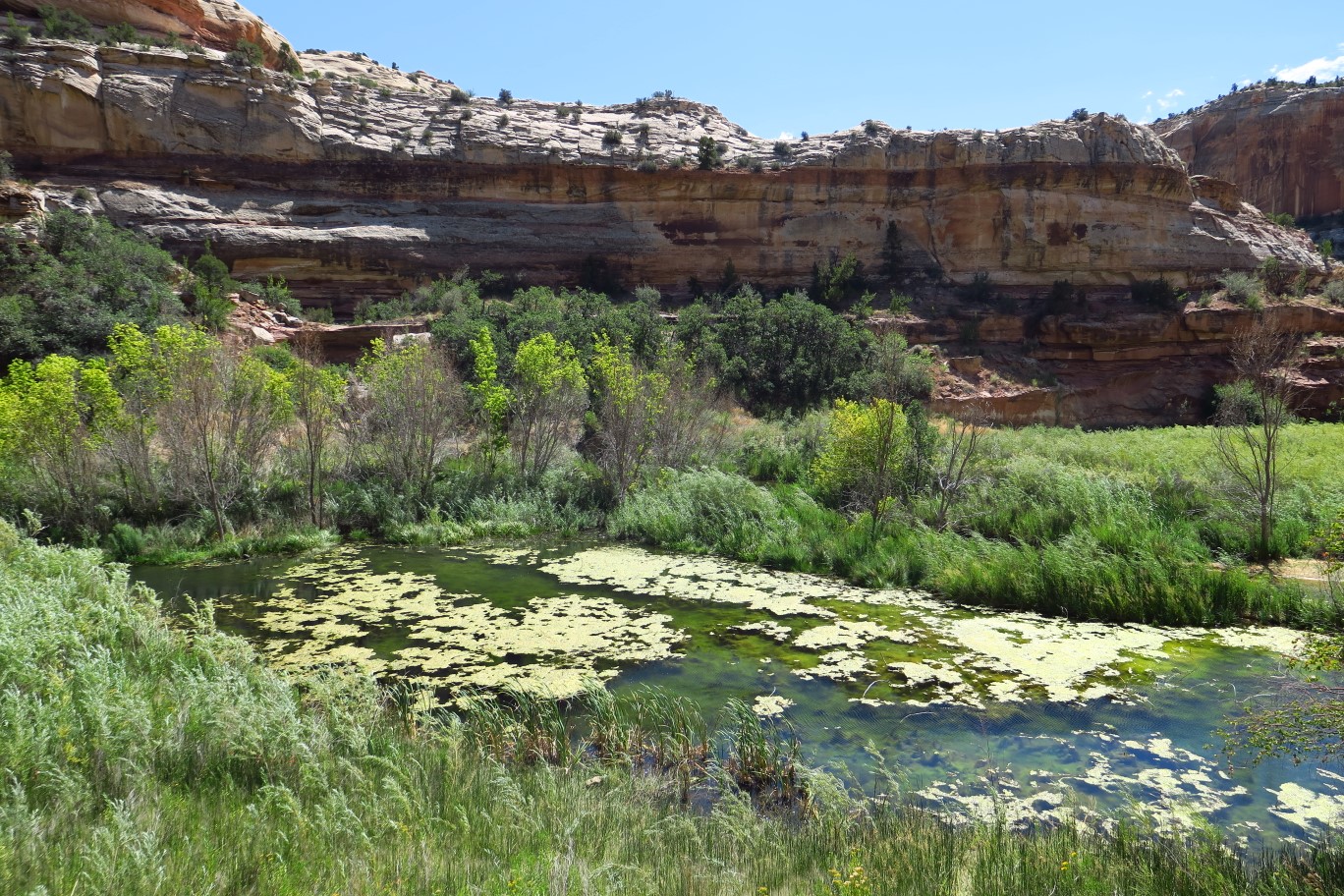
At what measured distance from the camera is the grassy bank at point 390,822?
360cm

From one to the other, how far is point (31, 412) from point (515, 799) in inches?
632

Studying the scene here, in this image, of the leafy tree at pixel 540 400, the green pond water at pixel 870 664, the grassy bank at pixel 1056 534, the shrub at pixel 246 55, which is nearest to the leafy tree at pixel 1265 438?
the grassy bank at pixel 1056 534

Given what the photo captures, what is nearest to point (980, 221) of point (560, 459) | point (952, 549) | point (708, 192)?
point (708, 192)

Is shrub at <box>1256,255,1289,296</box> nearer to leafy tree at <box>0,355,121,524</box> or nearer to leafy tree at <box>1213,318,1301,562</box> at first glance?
leafy tree at <box>1213,318,1301,562</box>

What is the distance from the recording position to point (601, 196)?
135 feet

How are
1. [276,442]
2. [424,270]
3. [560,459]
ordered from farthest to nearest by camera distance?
[424,270], [560,459], [276,442]

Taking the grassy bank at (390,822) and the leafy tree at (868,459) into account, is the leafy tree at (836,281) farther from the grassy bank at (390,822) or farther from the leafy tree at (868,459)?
the grassy bank at (390,822)

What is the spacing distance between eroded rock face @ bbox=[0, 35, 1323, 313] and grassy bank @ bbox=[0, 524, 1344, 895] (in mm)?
33726

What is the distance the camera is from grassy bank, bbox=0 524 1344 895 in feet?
11.8

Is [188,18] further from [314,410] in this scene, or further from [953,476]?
[953,476]

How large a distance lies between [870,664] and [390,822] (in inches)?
249

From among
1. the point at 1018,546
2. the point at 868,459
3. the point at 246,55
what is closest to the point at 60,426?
the point at 868,459

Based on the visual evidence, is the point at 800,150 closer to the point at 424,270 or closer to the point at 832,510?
the point at 424,270

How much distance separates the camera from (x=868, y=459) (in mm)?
16125
